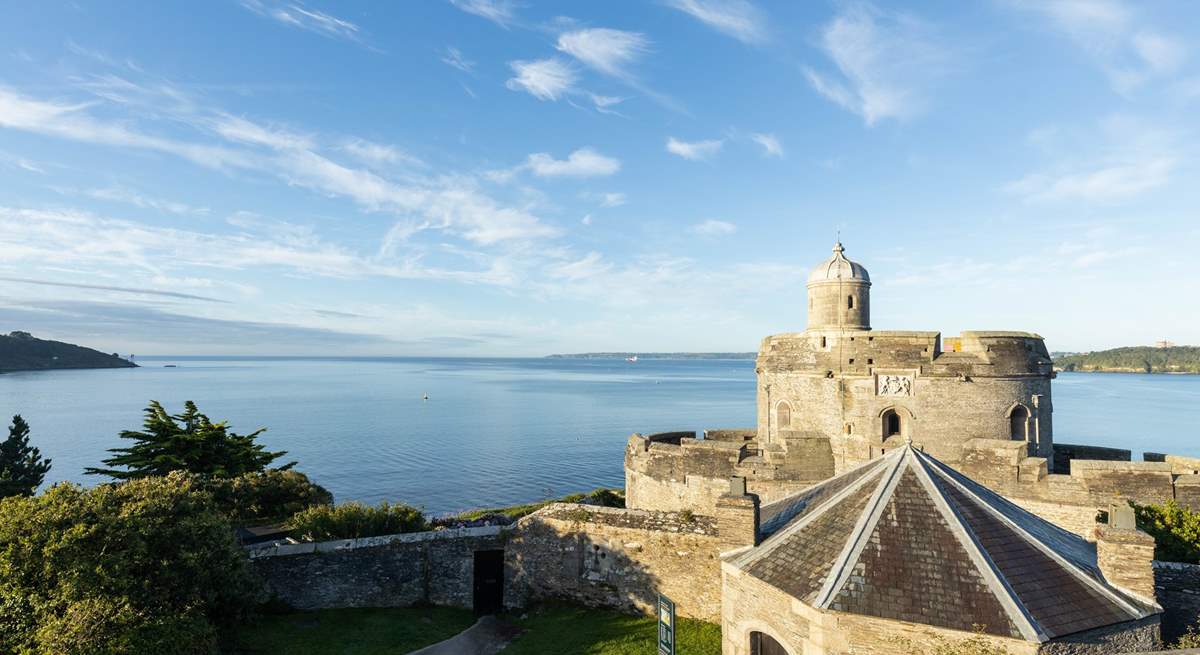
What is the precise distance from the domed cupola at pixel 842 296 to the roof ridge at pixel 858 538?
11975mm

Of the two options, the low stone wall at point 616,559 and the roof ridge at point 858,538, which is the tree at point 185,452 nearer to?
the low stone wall at point 616,559

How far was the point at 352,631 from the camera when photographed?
13883 mm

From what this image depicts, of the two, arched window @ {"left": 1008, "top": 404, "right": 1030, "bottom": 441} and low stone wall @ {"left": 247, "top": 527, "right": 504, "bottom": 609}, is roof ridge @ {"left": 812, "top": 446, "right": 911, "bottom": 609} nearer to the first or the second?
low stone wall @ {"left": 247, "top": 527, "right": 504, "bottom": 609}

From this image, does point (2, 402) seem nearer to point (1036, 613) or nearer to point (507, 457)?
point (507, 457)

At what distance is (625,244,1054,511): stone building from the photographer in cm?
1962

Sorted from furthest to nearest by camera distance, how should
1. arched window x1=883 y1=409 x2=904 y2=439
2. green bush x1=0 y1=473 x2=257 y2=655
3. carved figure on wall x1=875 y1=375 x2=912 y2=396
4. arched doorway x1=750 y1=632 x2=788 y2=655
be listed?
arched window x1=883 y1=409 x2=904 y2=439 → carved figure on wall x1=875 y1=375 x2=912 y2=396 → arched doorway x1=750 y1=632 x2=788 y2=655 → green bush x1=0 y1=473 x2=257 y2=655

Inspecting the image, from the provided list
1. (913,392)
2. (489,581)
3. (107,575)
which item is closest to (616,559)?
(489,581)

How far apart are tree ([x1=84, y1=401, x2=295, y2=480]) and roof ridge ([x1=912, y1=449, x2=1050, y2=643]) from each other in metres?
26.6

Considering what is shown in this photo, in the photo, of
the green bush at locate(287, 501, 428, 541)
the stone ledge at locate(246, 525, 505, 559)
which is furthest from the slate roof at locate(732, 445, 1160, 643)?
the green bush at locate(287, 501, 428, 541)

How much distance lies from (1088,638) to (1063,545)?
2225mm

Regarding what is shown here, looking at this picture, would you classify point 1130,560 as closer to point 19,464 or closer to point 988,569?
point 988,569

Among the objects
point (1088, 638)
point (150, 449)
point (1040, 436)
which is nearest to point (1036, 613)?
point (1088, 638)

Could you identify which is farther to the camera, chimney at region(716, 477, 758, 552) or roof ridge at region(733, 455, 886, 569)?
chimney at region(716, 477, 758, 552)

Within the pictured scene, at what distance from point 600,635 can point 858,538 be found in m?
6.93
